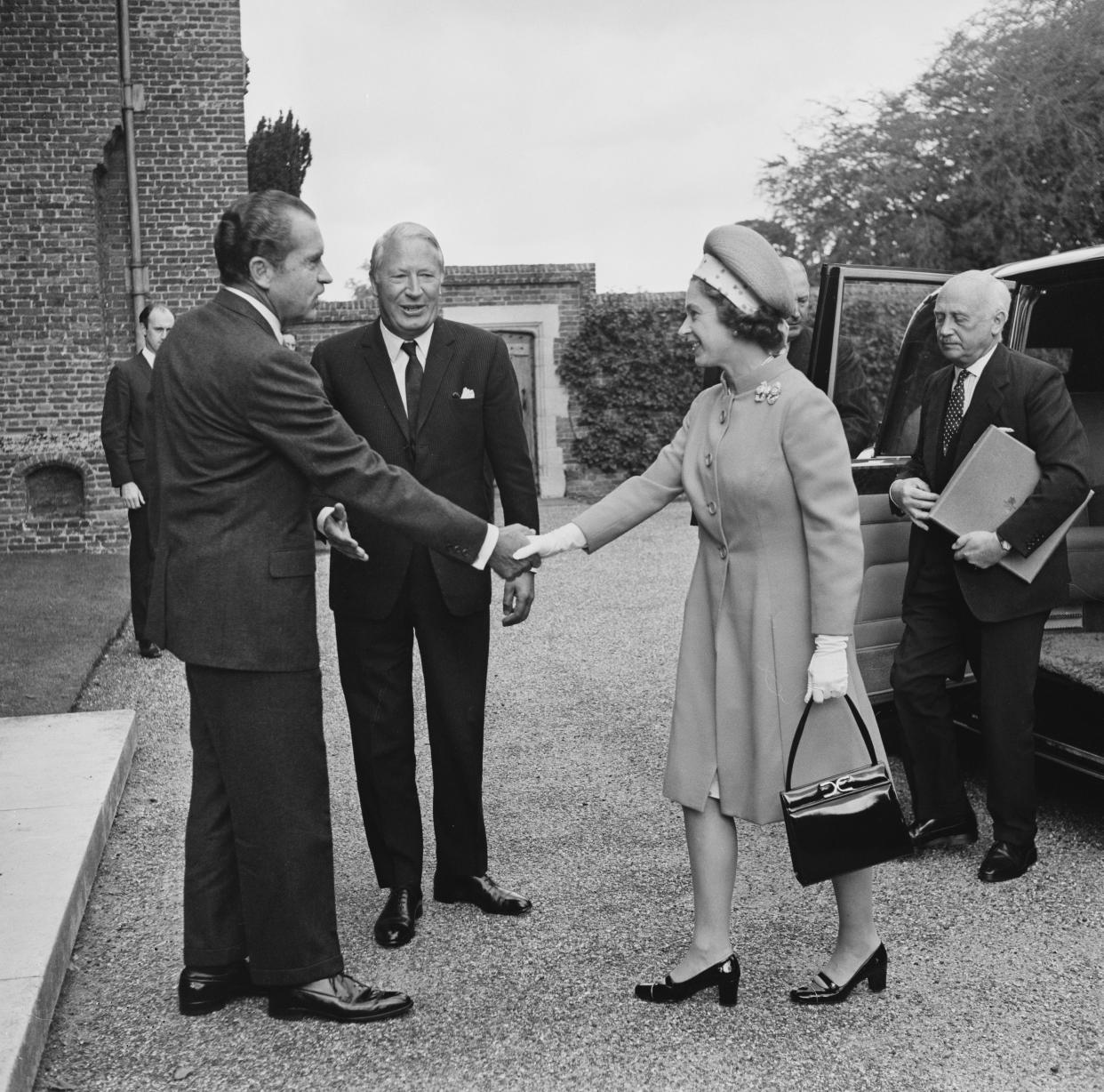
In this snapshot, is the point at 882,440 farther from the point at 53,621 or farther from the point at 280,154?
the point at 280,154

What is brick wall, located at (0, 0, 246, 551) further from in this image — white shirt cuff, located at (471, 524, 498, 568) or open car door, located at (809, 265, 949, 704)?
white shirt cuff, located at (471, 524, 498, 568)

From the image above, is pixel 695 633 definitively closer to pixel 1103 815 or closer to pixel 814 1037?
pixel 814 1037

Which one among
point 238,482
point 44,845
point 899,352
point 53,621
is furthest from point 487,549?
point 53,621

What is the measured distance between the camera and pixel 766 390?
3.54 metres

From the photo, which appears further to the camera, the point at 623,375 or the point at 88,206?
the point at 623,375

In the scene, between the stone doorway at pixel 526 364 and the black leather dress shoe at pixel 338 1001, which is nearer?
the black leather dress shoe at pixel 338 1001

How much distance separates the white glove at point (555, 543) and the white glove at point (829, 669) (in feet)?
2.72

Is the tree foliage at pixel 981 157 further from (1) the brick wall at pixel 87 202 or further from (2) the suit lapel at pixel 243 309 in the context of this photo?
(2) the suit lapel at pixel 243 309

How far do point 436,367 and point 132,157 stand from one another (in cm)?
1187

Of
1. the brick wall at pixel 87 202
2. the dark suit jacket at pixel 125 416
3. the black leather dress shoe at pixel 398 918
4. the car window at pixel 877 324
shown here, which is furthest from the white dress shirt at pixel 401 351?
the car window at pixel 877 324

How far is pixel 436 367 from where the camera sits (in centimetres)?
437

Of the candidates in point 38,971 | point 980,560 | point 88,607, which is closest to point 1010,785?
point 980,560

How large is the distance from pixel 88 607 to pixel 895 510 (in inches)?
299

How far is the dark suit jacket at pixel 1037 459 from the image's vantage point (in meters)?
4.68
